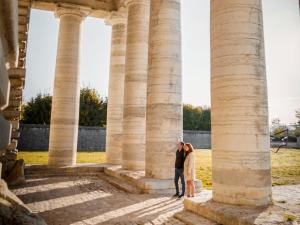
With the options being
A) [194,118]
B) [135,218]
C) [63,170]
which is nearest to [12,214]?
[135,218]

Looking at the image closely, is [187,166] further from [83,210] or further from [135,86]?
[135,86]

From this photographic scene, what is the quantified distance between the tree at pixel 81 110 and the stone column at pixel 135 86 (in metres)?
50.8

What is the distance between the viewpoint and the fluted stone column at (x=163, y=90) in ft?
59.8

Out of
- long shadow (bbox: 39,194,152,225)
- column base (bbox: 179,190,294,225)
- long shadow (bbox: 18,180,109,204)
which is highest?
column base (bbox: 179,190,294,225)

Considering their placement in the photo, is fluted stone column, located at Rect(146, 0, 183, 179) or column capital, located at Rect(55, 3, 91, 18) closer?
fluted stone column, located at Rect(146, 0, 183, 179)

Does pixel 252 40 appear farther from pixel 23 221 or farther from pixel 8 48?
pixel 23 221

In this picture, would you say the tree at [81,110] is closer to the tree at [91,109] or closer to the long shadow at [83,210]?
the tree at [91,109]

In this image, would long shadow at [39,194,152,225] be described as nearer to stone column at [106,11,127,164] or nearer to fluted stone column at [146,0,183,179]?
fluted stone column at [146,0,183,179]

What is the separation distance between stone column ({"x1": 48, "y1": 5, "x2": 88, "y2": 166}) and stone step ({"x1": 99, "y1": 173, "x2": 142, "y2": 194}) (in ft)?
20.2

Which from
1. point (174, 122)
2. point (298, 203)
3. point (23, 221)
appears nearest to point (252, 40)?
point (298, 203)

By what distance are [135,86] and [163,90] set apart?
5.98m

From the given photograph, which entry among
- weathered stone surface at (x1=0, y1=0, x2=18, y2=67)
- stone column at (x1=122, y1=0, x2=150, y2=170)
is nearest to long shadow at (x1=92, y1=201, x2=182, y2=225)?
weathered stone surface at (x1=0, y1=0, x2=18, y2=67)

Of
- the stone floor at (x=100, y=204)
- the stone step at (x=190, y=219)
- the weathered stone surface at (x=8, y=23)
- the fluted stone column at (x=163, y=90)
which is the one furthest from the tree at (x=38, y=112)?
the weathered stone surface at (x=8, y=23)

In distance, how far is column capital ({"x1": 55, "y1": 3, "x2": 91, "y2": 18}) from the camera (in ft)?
95.5
